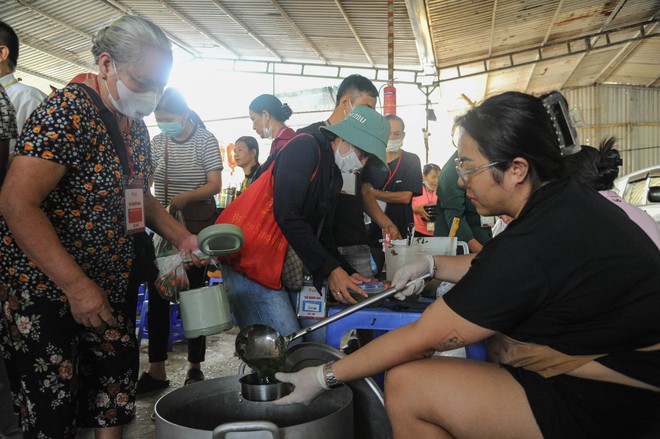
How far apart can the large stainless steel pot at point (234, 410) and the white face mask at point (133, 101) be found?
0.90m

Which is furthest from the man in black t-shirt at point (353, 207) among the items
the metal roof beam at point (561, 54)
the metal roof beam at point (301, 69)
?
the metal roof beam at point (561, 54)

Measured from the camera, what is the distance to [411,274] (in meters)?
1.95

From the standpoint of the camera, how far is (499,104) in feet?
4.95

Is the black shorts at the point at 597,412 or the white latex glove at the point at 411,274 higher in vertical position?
the white latex glove at the point at 411,274

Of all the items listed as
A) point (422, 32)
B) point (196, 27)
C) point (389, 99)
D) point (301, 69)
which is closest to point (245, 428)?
point (389, 99)

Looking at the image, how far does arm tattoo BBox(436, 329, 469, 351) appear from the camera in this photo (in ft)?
4.42

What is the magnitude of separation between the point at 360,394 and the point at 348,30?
26.5 feet

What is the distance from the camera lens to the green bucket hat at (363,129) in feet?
7.11

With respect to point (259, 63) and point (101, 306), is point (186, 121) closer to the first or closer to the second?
point (101, 306)

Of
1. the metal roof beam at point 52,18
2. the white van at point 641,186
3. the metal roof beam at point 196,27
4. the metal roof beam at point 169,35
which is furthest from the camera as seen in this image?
the metal roof beam at point 196,27

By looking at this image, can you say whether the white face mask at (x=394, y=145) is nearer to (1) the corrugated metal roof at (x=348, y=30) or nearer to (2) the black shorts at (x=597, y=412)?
(2) the black shorts at (x=597, y=412)

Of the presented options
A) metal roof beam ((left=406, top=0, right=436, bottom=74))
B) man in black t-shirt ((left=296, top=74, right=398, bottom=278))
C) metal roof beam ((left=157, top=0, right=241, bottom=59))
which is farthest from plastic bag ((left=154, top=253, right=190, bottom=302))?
metal roof beam ((left=157, top=0, right=241, bottom=59))

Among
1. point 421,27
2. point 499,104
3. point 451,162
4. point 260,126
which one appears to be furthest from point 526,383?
point 421,27

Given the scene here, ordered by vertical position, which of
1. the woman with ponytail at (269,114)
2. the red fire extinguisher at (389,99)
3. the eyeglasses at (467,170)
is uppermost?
the red fire extinguisher at (389,99)
